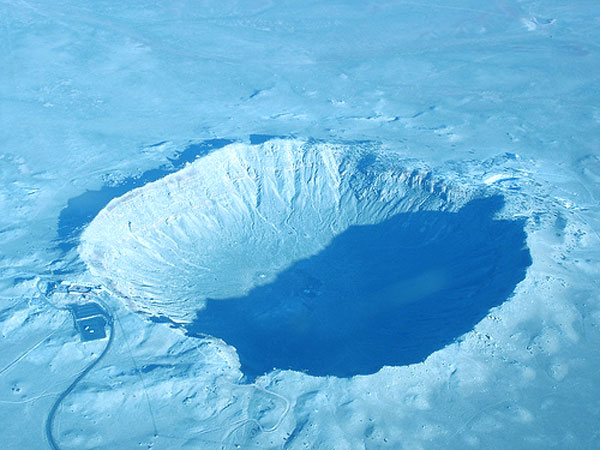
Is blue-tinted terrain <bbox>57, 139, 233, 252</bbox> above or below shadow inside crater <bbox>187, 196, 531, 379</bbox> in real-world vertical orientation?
above

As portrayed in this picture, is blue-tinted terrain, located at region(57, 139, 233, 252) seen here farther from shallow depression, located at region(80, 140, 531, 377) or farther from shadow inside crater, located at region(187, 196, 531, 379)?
shadow inside crater, located at region(187, 196, 531, 379)

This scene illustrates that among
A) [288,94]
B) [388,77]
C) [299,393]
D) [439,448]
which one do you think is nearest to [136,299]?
[299,393]

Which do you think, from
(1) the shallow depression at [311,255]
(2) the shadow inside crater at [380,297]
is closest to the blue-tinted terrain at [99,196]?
(1) the shallow depression at [311,255]

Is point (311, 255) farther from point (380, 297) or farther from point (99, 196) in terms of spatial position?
point (99, 196)

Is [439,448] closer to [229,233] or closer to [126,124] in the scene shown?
[229,233]

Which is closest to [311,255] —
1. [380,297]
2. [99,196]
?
[380,297]

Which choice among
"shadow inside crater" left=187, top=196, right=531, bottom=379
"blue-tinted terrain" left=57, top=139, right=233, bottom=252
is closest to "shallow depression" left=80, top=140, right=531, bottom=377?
"shadow inside crater" left=187, top=196, right=531, bottom=379
